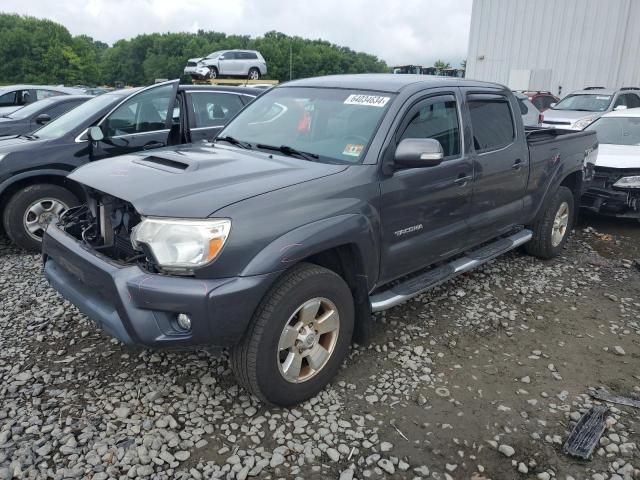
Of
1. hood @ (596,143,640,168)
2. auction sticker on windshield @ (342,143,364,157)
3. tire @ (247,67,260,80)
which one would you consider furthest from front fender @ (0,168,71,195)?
tire @ (247,67,260,80)

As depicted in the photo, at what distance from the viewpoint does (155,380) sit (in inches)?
127

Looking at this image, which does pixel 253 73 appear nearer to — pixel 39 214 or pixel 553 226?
pixel 39 214

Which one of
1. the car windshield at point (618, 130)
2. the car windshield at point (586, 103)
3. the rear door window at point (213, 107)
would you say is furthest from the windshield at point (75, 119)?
the car windshield at point (586, 103)

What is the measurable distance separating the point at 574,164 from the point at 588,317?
189 cm

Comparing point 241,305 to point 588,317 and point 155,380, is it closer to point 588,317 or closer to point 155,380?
point 155,380

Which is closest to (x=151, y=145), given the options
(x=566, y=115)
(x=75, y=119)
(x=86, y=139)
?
(x=86, y=139)

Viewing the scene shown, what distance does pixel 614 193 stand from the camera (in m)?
6.57

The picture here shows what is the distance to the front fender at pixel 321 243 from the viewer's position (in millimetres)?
2590

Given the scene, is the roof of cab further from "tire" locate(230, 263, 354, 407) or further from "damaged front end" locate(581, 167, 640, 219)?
"damaged front end" locate(581, 167, 640, 219)

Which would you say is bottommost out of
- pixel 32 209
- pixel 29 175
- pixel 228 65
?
pixel 32 209

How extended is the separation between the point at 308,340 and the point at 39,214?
3880 mm

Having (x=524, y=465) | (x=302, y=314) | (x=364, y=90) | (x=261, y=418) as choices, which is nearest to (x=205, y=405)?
(x=261, y=418)

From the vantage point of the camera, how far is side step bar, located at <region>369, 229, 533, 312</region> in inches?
132

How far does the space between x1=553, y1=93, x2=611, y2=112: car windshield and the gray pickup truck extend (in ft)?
36.8
